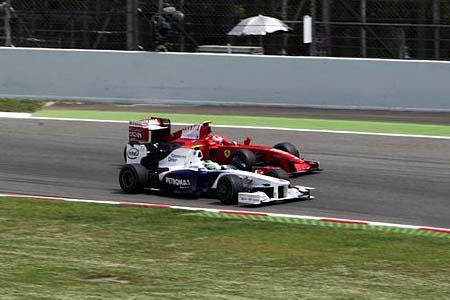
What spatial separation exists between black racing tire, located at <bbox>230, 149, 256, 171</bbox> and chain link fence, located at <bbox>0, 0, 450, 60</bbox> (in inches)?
337

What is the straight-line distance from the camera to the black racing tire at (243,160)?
469 inches

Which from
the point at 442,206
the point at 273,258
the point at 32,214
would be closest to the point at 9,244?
the point at 32,214

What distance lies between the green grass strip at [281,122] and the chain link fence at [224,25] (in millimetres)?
2475

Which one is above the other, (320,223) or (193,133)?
(193,133)

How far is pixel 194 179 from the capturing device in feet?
38.4

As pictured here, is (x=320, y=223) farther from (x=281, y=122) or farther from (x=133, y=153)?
(x=281, y=122)

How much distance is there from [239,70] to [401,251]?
460 inches

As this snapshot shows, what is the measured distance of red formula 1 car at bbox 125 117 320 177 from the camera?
12.0 metres

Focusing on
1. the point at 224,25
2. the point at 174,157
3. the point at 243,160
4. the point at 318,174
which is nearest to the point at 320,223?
the point at 243,160

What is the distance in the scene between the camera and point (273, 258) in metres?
8.67

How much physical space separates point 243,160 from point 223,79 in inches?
344

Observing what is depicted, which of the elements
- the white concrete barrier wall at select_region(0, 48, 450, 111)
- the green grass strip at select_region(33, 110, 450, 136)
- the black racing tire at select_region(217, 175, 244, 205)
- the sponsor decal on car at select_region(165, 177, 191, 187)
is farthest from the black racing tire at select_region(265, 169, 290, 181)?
the white concrete barrier wall at select_region(0, 48, 450, 111)

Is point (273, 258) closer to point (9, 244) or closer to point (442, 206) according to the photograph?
point (9, 244)

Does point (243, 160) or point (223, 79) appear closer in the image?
point (243, 160)
